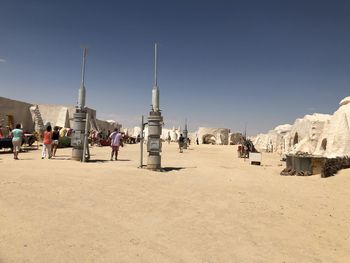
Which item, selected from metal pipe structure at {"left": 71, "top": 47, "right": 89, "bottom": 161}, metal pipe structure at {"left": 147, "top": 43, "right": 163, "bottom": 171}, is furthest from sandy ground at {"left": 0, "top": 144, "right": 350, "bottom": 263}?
metal pipe structure at {"left": 71, "top": 47, "right": 89, "bottom": 161}

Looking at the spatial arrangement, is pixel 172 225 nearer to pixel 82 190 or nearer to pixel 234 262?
pixel 234 262

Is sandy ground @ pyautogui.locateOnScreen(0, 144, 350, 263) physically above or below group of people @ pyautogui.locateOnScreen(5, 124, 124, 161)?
below

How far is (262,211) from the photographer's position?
6.75 m

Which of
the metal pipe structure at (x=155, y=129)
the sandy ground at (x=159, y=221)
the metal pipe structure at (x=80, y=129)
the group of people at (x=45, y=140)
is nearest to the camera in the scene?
the sandy ground at (x=159, y=221)

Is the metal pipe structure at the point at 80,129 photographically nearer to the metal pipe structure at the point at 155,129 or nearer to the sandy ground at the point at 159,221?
the metal pipe structure at the point at 155,129

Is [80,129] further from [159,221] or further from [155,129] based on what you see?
[159,221]

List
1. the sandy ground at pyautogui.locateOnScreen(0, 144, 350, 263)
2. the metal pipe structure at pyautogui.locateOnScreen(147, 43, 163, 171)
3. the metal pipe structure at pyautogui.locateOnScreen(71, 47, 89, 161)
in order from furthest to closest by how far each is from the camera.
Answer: the metal pipe structure at pyautogui.locateOnScreen(71, 47, 89, 161)
the metal pipe structure at pyautogui.locateOnScreen(147, 43, 163, 171)
the sandy ground at pyautogui.locateOnScreen(0, 144, 350, 263)

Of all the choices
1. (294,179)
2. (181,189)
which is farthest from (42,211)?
(294,179)

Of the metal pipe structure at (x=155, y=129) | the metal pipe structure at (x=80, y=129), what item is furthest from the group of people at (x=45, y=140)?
the metal pipe structure at (x=155, y=129)

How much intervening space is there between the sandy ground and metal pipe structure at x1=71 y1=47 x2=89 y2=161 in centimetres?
405

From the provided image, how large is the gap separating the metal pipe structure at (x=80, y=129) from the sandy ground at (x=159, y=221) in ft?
13.3

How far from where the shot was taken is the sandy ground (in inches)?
168

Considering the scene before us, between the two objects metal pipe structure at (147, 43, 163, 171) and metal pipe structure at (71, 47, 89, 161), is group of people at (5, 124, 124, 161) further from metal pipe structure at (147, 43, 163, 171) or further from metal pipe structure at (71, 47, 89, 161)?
metal pipe structure at (147, 43, 163, 171)

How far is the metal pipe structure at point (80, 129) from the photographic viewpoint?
13344 mm
